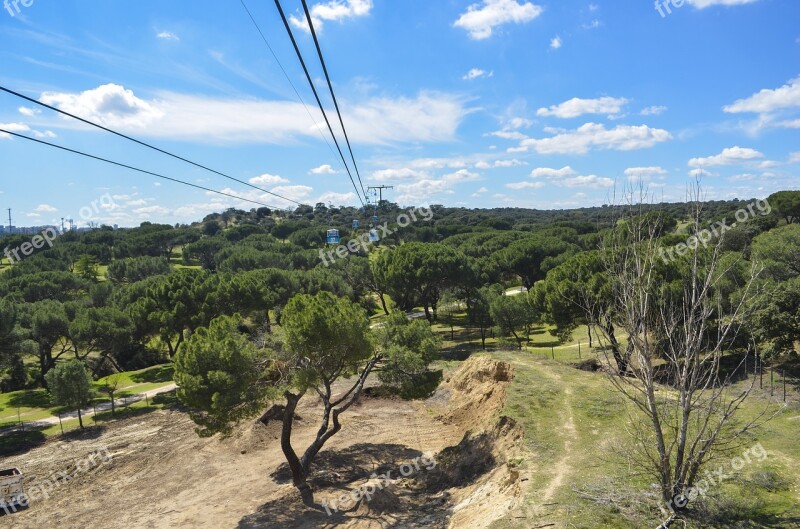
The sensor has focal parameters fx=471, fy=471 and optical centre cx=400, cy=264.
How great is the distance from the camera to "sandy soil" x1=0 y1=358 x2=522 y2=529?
19.5 metres

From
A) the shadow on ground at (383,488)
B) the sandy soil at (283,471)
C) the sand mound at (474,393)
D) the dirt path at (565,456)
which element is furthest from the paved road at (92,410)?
the dirt path at (565,456)

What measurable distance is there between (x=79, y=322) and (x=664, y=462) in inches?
1901

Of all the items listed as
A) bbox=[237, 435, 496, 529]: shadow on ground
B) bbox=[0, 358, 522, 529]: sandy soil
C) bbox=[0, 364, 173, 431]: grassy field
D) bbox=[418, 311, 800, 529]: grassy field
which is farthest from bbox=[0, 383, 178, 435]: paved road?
bbox=[418, 311, 800, 529]: grassy field

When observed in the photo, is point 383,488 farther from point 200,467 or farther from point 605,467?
point 200,467

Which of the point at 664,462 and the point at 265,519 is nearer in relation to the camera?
the point at 664,462

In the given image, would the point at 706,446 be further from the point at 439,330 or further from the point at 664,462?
the point at 439,330

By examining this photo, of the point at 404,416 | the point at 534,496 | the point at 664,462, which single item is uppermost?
the point at 664,462

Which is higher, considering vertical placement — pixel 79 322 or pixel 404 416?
pixel 79 322

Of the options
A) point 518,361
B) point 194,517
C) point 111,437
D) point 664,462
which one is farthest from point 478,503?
point 111,437

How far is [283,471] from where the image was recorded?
79.2 ft

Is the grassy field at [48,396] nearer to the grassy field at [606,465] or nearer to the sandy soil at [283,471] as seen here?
the sandy soil at [283,471]

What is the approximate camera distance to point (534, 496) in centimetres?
1503

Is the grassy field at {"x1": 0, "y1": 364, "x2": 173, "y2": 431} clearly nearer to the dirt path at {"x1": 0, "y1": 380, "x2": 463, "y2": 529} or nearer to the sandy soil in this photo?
the dirt path at {"x1": 0, "y1": 380, "x2": 463, "y2": 529}

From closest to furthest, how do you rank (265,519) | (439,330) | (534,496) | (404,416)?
(534,496), (265,519), (404,416), (439,330)
